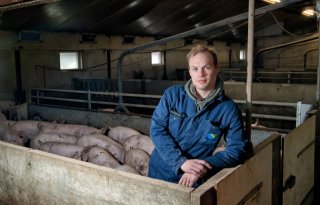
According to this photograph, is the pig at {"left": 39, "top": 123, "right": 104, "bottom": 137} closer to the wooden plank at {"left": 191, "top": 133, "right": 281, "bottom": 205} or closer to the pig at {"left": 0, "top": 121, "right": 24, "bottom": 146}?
the pig at {"left": 0, "top": 121, "right": 24, "bottom": 146}

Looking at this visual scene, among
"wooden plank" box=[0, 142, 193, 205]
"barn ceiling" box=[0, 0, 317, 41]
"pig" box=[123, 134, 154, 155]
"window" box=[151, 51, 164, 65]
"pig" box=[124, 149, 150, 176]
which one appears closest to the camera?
"wooden plank" box=[0, 142, 193, 205]

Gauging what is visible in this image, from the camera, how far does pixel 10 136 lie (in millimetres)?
5516

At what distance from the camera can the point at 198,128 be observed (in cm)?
221

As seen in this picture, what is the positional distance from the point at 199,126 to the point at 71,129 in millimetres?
3911

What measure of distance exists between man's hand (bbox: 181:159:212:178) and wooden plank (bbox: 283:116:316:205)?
1.08m

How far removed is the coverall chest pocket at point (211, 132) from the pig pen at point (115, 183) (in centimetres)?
23

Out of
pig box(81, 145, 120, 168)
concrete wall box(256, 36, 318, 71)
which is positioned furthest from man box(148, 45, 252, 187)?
concrete wall box(256, 36, 318, 71)

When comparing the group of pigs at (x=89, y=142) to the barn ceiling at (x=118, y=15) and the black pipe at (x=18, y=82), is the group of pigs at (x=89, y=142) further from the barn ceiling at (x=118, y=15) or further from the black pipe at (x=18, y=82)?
the black pipe at (x=18, y=82)

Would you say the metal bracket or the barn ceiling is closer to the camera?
the metal bracket

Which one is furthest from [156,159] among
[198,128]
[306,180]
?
[306,180]

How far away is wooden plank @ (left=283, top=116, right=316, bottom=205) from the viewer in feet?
9.68

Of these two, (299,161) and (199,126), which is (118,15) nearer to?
(299,161)

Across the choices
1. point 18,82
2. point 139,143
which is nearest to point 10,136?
point 139,143

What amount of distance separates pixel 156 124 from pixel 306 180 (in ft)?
6.95
